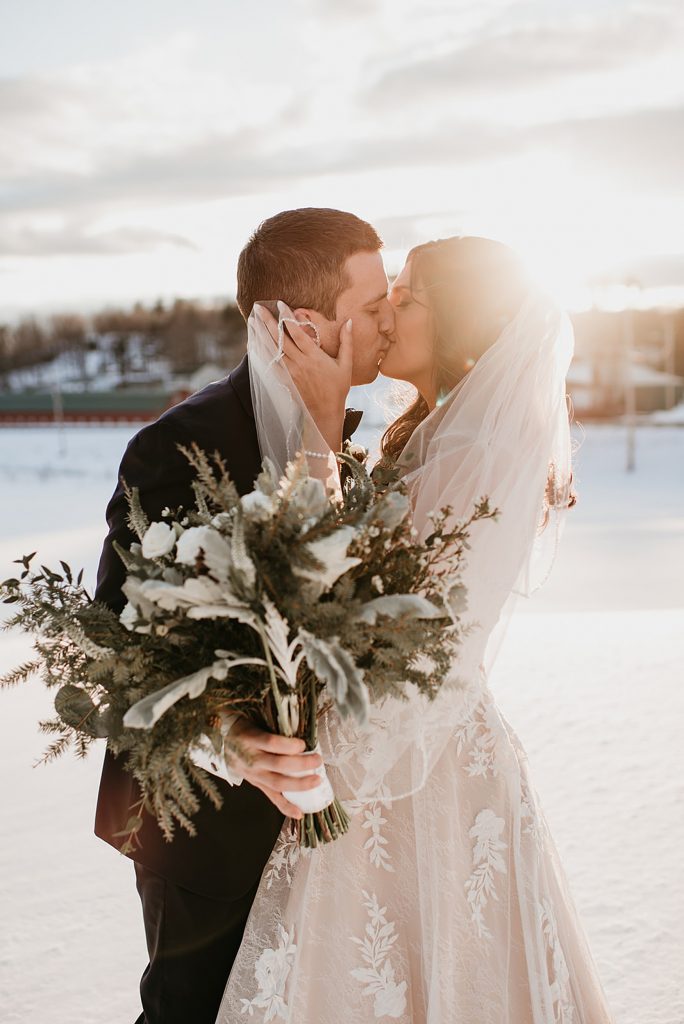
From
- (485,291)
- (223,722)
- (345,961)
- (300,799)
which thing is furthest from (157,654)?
(485,291)

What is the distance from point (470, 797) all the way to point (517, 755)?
0.59 feet

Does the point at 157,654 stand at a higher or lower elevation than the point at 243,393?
lower

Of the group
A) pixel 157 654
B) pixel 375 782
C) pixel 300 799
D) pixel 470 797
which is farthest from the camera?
pixel 470 797

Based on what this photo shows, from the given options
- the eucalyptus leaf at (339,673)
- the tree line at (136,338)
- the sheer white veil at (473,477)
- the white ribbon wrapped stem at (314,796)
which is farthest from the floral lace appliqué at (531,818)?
the tree line at (136,338)

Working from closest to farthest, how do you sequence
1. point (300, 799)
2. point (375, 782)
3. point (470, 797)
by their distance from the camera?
point (300, 799), point (375, 782), point (470, 797)

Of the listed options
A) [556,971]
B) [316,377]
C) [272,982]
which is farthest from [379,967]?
[316,377]

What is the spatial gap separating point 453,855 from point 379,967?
12.2 inches

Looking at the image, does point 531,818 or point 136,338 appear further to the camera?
point 136,338

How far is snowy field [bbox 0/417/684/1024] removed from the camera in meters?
3.60

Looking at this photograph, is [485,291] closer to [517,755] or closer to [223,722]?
[517,755]

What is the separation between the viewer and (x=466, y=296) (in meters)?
2.71

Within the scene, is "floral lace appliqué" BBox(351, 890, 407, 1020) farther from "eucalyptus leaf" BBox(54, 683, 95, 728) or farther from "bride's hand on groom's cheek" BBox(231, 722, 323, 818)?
"eucalyptus leaf" BBox(54, 683, 95, 728)

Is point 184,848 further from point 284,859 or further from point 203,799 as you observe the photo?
point 284,859

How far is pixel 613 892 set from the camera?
412 cm
